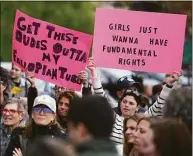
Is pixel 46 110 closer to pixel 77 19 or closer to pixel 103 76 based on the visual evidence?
pixel 103 76

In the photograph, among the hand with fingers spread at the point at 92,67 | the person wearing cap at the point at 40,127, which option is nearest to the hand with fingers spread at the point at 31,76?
the hand with fingers spread at the point at 92,67

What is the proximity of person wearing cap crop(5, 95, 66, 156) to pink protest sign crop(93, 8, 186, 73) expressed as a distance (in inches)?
43.6

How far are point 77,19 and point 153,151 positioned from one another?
2352 cm

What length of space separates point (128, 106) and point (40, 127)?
856 mm

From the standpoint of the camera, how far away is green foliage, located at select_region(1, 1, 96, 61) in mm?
24969

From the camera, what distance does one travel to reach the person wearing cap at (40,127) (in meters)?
8.12

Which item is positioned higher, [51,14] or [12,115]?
[51,14]

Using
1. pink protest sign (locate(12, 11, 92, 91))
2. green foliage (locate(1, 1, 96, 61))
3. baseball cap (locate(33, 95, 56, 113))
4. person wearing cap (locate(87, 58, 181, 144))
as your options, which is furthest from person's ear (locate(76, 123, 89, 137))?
green foliage (locate(1, 1, 96, 61))

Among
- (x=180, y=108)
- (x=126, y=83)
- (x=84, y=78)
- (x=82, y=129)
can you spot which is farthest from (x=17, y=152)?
(x=82, y=129)

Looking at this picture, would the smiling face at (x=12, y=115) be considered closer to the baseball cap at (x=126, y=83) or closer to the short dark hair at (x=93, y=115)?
the baseball cap at (x=126, y=83)

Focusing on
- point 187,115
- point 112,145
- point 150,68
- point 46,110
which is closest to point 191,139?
point 187,115

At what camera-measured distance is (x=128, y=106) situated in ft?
27.7

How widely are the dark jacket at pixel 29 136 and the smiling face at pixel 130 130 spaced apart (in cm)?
63

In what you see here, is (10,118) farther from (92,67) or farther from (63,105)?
(92,67)
